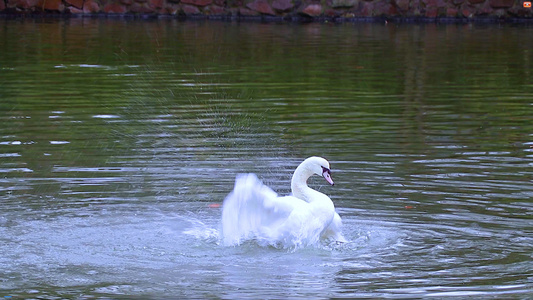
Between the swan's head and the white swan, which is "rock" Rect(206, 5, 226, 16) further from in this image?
the white swan

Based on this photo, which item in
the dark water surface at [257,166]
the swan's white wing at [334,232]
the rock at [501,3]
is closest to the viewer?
the dark water surface at [257,166]

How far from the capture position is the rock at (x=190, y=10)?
27094 millimetres

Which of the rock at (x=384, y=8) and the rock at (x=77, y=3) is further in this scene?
the rock at (x=77, y=3)

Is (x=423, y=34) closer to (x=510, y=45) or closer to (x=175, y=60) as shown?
(x=510, y=45)

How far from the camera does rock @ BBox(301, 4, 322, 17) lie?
1053 inches

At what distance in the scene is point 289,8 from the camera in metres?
26.7

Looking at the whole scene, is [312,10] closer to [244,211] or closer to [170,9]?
[170,9]

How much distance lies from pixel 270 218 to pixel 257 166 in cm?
238

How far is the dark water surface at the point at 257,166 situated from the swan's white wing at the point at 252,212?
0.10 m

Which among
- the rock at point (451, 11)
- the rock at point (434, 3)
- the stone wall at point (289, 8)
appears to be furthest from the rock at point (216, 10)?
the rock at point (451, 11)

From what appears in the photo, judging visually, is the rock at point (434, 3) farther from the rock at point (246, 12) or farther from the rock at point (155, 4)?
the rock at point (155, 4)

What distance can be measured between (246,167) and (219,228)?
6.32ft

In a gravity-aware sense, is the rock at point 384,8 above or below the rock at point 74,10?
above

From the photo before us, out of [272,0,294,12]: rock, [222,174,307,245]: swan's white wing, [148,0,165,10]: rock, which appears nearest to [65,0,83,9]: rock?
[148,0,165,10]: rock
